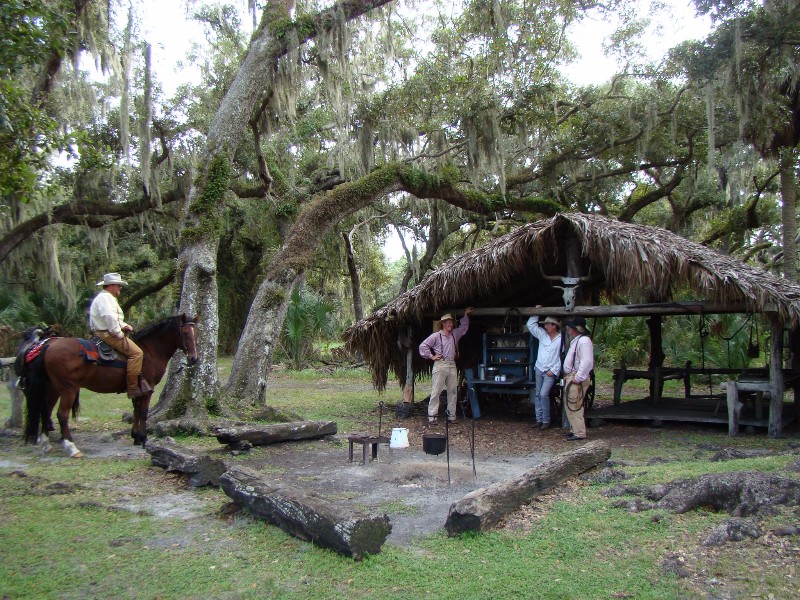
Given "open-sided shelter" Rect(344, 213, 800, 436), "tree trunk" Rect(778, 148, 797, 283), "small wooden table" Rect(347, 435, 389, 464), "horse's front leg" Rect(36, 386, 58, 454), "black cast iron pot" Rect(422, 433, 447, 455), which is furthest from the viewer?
"tree trunk" Rect(778, 148, 797, 283)

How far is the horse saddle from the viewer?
786 centimetres

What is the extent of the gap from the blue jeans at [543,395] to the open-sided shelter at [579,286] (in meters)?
1.11

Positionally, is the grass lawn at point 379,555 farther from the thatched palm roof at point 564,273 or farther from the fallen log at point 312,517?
the thatched palm roof at point 564,273

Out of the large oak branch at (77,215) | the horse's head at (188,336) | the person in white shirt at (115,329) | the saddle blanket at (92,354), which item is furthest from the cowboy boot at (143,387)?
the large oak branch at (77,215)

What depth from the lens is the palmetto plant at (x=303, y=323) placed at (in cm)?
1975

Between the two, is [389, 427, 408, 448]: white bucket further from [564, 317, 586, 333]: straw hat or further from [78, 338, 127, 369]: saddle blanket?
[564, 317, 586, 333]: straw hat

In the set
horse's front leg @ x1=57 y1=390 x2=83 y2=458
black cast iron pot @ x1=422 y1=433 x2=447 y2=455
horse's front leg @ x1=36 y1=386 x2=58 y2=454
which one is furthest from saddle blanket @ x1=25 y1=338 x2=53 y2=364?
black cast iron pot @ x1=422 y1=433 x2=447 y2=455

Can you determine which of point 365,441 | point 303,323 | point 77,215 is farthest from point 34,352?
point 303,323

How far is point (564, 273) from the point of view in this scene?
1234 centimetres

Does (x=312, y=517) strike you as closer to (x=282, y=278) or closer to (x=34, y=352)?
(x=34, y=352)

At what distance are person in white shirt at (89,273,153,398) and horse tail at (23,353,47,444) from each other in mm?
763

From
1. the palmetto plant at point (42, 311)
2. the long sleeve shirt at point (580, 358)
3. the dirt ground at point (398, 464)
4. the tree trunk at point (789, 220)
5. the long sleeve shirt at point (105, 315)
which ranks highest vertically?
the tree trunk at point (789, 220)

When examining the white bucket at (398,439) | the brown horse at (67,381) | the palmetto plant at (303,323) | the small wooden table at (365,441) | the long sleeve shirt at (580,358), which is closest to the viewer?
the small wooden table at (365,441)

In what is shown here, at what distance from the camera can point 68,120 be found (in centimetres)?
1395
